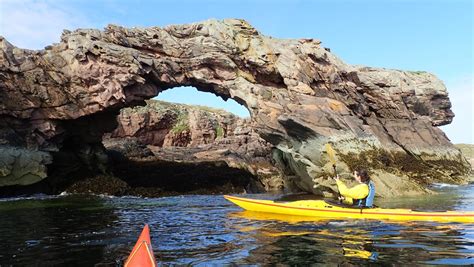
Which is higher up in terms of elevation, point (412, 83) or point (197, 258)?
point (412, 83)

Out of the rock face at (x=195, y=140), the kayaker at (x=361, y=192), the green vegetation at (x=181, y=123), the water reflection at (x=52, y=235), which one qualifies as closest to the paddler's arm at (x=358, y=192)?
the kayaker at (x=361, y=192)

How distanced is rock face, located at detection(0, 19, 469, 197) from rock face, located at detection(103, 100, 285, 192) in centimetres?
834

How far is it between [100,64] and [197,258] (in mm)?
21060

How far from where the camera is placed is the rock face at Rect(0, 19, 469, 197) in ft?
79.8

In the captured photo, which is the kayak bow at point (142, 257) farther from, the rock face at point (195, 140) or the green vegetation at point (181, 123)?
the green vegetation at point (181, 123)

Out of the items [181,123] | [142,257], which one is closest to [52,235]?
[142,257]

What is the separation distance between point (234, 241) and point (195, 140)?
47.6 meters

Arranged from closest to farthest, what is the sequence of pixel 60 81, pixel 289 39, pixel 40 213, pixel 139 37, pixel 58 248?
pixel 58 248, pixel 40 213, pixel 60 81, pixel 139 37, pixel 289 39

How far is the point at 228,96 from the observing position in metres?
29.8

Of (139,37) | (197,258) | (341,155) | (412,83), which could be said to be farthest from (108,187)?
(412,83)

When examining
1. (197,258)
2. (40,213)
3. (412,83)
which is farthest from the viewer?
(412,83)

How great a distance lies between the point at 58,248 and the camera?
901 centimetres

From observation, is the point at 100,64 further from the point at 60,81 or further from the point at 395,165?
the point at 395,165

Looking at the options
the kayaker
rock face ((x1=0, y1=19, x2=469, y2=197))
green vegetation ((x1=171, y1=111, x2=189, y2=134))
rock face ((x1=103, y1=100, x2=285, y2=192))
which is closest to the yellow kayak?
the kayaker
